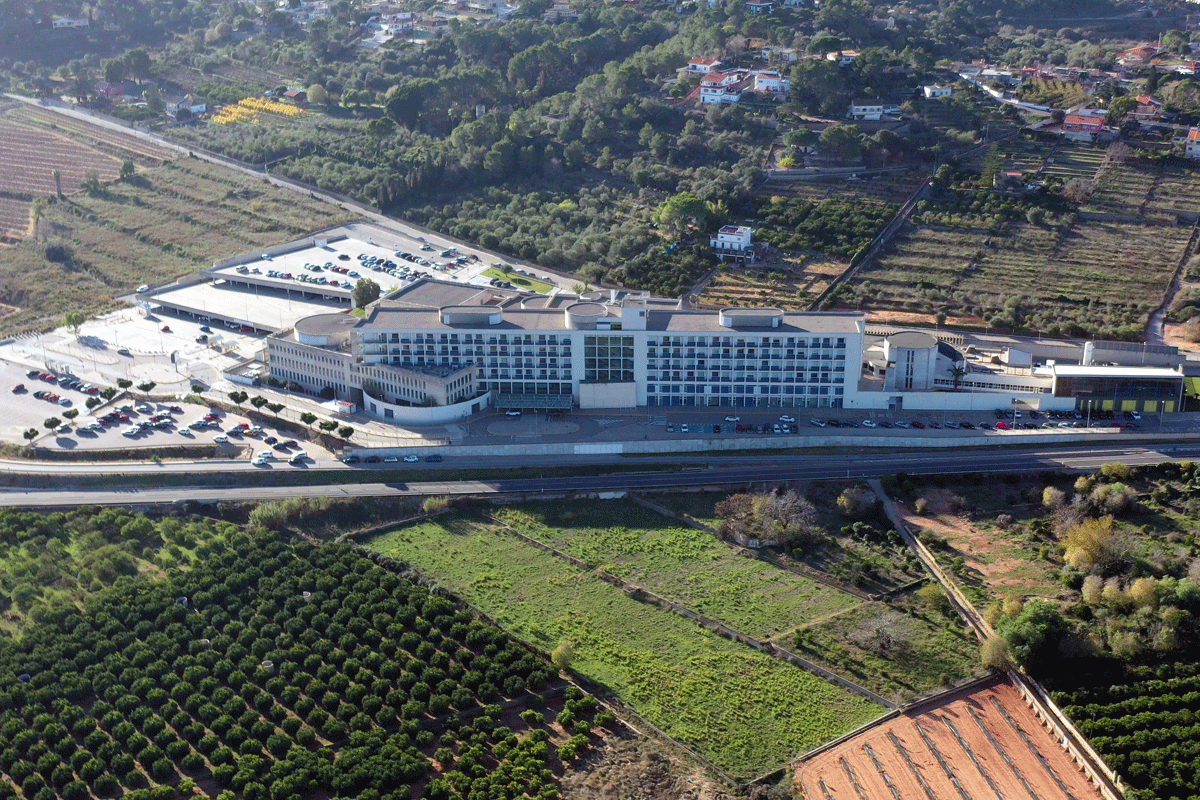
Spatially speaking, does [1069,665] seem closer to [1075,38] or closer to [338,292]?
[338,292]

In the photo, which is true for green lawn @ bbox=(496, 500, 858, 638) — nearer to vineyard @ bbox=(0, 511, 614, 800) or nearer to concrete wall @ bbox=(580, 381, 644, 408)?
vineyard @ bbox=(0, 511, 614, 800)

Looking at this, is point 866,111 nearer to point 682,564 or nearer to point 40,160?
point 682,564

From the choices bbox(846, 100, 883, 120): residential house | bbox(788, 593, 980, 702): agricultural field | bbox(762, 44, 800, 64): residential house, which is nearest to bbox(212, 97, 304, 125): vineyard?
bbox(762, 44, 800, 64): residential house

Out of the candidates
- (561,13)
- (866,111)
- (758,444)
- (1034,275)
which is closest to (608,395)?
(758,444)

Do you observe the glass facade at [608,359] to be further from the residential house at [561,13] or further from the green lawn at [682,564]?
the residential house at [561,13]

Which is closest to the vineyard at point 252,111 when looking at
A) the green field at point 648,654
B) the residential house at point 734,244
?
the residential house at point 734,244

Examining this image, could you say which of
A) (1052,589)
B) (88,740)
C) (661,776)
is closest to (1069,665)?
(1052,589)
